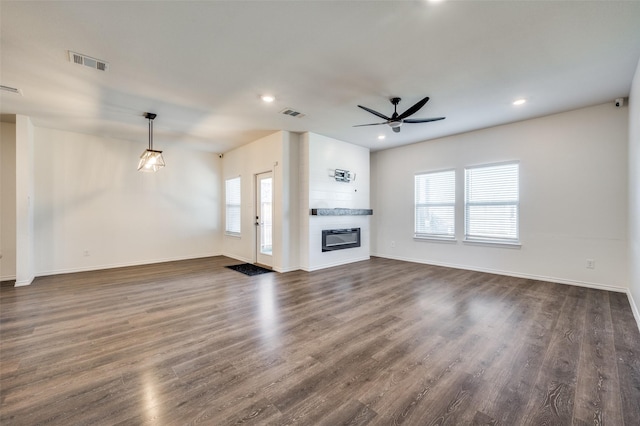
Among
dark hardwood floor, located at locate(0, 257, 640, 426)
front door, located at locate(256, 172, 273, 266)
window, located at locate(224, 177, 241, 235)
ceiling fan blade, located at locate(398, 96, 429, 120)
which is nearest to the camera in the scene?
dark hardwood floor, located at locate(0, 257, 640, 426)

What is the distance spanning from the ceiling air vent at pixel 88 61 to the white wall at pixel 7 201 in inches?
141

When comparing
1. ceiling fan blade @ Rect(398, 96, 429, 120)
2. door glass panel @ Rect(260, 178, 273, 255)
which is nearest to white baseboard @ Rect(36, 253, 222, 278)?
door glass panel @ Rect(260, 178, 273, 255)

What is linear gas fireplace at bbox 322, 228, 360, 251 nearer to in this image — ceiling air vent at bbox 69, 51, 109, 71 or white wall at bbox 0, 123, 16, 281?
ceiling air vent at bbox 69, 51, 109, 71

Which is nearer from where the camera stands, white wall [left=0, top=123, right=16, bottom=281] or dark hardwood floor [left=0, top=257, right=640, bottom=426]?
dark hardwood floor [left=0, top=257, right=640, bottom=426]

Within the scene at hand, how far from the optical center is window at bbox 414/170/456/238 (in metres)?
5.80

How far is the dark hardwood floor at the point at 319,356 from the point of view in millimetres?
1665

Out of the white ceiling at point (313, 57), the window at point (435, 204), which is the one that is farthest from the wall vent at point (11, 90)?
the window at point (435, 204)

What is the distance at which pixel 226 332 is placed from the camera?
8.99 ft

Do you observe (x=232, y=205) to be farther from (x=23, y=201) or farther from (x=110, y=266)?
(x=23, y=201)

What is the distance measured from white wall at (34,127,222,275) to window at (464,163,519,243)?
6371mm

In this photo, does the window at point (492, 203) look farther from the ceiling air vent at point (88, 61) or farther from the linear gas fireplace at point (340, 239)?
the ceiling air vent at point (88, 61)

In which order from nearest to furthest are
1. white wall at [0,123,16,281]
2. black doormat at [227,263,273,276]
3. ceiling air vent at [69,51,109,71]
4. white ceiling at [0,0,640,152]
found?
white ceiling at [0,0,640,152] → ceiling air vent at [69,51,109,71] → white wall at [0,123,16,281] → black doormat at [227,263,273,276]

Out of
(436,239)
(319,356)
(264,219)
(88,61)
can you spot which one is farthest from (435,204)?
(88,61)

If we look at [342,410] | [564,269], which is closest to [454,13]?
[342,410]
